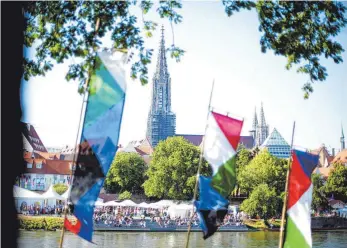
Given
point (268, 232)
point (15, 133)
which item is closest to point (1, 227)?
point (15, 133)

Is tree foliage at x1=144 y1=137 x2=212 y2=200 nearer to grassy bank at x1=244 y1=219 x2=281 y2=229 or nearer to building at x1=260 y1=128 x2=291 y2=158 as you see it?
grassy bank at x1=244 y1=219 x2=281 y2=229

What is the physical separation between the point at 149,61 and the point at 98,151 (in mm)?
2107

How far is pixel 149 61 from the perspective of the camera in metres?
7.36

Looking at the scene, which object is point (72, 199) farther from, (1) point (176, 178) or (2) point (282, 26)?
(1) point (176, 178)

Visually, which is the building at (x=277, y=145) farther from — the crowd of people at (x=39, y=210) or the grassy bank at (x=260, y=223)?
the crowd of people at (x=39, y=210)

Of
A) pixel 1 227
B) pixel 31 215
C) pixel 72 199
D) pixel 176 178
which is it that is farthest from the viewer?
pixel 176 178

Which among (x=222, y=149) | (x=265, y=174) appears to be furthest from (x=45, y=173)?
(x=222, y=149)

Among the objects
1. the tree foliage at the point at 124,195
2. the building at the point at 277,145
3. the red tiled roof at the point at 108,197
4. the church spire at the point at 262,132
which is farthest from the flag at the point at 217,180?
the church spire at the point at 262,132

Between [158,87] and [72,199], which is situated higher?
[158,87]

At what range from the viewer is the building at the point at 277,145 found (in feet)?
265

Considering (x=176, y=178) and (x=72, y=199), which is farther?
(x=176, y=178)

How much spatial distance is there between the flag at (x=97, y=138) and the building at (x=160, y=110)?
9341 centimetres

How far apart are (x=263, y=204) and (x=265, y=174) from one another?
4.42m

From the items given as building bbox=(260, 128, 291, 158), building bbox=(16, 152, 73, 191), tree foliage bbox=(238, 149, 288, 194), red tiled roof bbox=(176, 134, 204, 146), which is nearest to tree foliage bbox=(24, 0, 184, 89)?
tree foliage bbox=(238, 149, 288, 194)
